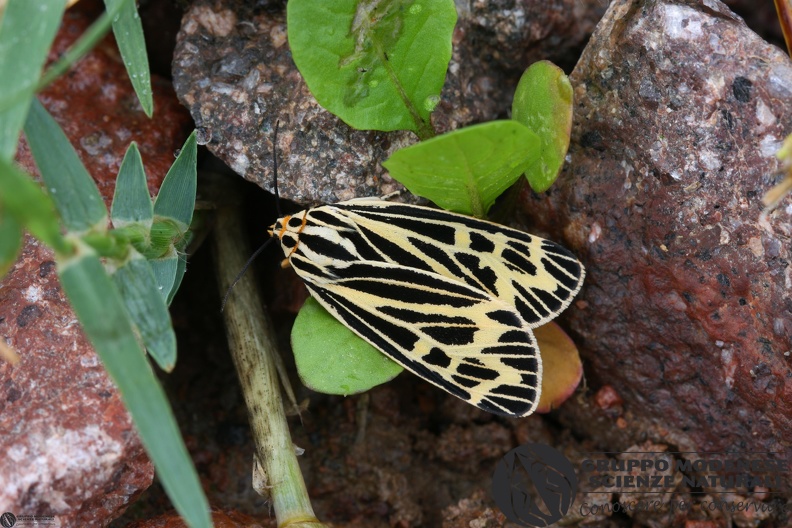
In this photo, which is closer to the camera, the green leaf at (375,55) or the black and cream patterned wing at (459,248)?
the green leaf at (375,55)

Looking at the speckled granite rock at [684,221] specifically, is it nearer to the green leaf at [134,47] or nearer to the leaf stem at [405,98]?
the leaf stem at [405,98]

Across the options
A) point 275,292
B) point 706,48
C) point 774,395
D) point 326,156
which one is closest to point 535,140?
point 706,48

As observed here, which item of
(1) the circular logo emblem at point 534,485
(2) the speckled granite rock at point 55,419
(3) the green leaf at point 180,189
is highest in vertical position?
(3) the green leaf at point 180,189

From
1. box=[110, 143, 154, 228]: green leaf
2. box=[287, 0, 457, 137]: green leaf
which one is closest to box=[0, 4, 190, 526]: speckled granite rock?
box=[110, 143, 154, 228]: green leaf

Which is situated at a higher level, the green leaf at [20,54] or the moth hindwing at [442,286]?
the green leaf at [20,54]

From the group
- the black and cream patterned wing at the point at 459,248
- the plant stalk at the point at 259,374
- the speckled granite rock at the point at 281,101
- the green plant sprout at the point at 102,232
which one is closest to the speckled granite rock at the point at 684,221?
the black and cream patterned wing at the point at 459,248

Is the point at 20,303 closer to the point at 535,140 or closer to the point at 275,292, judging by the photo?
the point at 275,292

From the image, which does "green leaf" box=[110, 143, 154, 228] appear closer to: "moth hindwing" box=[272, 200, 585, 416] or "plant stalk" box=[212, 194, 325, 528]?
"moth hindwing" box=[272, 200, 585, 416]

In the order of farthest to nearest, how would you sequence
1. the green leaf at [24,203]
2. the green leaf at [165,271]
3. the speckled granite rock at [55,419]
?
1. the green leaf at [165,271]
2. the speckled granite rock at [55,419]
3. the green leaf at [24,203]
